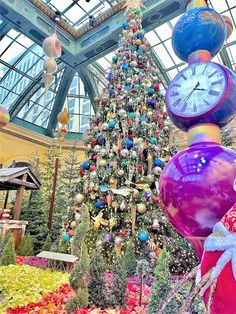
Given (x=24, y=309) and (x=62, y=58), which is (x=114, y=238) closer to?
(x=24, y=309)

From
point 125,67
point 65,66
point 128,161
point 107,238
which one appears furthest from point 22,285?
point 65,66

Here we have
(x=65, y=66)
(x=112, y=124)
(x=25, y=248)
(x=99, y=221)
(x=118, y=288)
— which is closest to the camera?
(x=118, y=288)

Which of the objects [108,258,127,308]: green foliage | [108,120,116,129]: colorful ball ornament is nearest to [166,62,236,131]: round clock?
[108,258,127,308]: green foliage

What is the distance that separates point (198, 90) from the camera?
199cm

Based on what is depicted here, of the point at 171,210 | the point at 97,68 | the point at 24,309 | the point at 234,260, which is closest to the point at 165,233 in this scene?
the point at 24,309

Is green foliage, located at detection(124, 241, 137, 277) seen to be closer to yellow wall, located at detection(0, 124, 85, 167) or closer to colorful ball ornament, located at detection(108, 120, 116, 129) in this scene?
colorful ball ornament, located at detection(108, 120, 116, 129)

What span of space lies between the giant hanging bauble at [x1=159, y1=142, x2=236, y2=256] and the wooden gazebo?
20.5 feet

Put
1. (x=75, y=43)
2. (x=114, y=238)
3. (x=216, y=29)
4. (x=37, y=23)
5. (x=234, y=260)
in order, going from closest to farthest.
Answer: (x=234, y=260) → (x=216, y=29) → (x=114, y=238) → (x=37, y=23) → (x=75, y=43)

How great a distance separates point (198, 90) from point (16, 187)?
24.2 ft

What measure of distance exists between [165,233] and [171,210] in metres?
3.30

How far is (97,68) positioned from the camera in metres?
16.2

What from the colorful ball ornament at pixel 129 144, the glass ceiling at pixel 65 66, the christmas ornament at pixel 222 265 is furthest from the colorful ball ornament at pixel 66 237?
the glass ceiling at pixel 65 66

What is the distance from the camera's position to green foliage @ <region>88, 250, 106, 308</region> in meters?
3.04

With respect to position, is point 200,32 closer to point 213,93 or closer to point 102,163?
point 213,93
